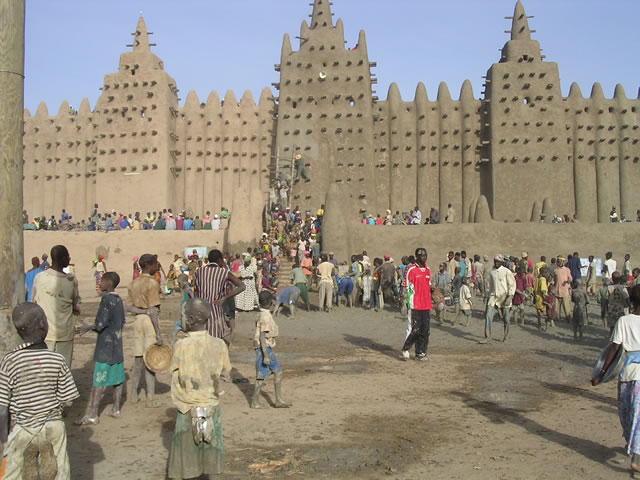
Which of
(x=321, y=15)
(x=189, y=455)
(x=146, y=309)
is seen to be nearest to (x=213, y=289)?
(x=146, y=309)

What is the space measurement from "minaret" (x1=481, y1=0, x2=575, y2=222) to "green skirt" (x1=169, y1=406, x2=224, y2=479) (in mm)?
24996

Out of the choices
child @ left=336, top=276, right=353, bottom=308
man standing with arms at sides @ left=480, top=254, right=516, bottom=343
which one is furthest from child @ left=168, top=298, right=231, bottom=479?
child @ left=336, top=276, right=353, bottom=308

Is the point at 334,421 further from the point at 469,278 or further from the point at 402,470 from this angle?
the point at 469,278

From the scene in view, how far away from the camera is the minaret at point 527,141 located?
28469mm

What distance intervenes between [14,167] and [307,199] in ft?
79.3

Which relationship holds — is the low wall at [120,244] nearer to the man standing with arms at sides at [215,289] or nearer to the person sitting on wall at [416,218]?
the person sitting on wall at [416,218]

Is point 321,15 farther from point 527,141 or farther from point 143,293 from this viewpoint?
point 143,293

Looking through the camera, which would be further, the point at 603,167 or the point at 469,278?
the point at 603,167

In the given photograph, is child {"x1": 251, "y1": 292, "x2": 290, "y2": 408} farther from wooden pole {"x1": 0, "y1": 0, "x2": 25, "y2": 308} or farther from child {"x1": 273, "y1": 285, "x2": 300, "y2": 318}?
child {"x1": 273, "y1": 285, "x2": 300, "y2": 318}

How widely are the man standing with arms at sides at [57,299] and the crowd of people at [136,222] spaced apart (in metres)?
18.9

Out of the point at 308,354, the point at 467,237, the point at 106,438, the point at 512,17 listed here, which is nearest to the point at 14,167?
the point at 106,438

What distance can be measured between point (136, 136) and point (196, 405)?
2758cm

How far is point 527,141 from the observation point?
28641mm

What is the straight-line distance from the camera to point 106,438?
21.8 feet
